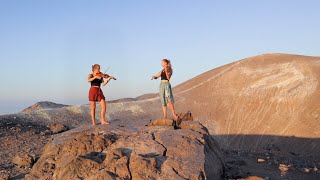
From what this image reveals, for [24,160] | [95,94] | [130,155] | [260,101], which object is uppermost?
[95,94]

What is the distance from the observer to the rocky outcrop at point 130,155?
6.58 meters

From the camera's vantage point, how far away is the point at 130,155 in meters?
7.07

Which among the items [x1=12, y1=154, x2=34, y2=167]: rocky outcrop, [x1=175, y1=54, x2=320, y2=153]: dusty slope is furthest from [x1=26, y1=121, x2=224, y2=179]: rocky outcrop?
[x1=175, y1=54, x2=320, y2=153]: dusty slope

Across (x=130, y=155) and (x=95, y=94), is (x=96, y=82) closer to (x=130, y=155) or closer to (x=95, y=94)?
(x=95, y=94)

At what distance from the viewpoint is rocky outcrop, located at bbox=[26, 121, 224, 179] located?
21.6ft

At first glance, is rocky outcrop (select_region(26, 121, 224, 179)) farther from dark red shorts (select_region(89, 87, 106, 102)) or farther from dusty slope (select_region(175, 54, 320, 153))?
dusty slope (select_region(175, 54, 320, 153))

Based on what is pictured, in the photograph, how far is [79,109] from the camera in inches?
833

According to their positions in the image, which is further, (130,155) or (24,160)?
(24,160)

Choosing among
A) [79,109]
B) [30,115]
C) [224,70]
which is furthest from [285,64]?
[30,115]

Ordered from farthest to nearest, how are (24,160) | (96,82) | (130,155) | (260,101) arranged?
(260,101)
(96,82)
(24,160)
(130,155)

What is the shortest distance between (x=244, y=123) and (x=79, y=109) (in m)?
9.10

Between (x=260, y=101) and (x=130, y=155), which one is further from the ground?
(x=260, y=101)

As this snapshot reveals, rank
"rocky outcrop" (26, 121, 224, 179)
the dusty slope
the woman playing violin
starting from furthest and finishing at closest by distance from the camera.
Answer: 1. the dusty slope
2. the woman playing violin
3. "rocky outcrop" (26, 121, 224, 179)

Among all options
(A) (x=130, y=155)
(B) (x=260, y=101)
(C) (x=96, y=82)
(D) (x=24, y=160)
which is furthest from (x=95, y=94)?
(B) (x=260, y=101)
